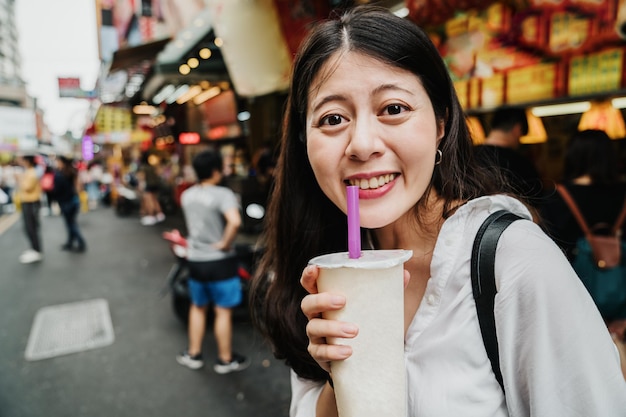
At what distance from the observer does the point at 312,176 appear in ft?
4.88

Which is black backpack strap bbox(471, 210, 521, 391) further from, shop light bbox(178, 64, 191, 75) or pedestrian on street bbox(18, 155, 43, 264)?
pedestrian on street bbox(18, 155, 43, 264)

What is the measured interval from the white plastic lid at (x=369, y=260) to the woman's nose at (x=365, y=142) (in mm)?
258

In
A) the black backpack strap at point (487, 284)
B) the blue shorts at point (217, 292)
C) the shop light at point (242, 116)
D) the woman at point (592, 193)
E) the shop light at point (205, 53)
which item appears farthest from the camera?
the shop light at point (242, 116)

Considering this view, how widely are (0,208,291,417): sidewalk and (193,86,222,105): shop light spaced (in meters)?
5.60

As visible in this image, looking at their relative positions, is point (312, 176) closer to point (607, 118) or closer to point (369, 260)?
point (369, 260)

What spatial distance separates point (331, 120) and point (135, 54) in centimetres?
928

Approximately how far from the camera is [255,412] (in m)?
3.33

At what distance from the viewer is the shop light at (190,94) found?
11.3 metres

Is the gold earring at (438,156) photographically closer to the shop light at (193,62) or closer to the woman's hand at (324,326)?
the woman's hand at (324,326)

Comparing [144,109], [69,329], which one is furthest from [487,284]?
Answer: [144,109]

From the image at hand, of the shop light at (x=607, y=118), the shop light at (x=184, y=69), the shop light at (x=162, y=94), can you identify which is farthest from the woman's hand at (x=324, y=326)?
the shop light at (x=162, y=94)

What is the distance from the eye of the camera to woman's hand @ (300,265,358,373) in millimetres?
838

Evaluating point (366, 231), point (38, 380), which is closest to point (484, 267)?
point (366, 231)

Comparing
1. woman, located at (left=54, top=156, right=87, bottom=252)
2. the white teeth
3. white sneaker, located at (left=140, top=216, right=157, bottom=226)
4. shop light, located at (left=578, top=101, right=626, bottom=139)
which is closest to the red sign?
white sneaker, located at (left=140, top=216, right=157, bottom=226)
